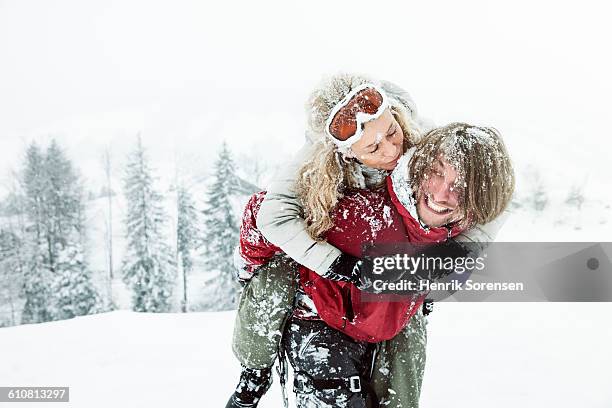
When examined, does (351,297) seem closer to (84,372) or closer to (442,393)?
(442,393)

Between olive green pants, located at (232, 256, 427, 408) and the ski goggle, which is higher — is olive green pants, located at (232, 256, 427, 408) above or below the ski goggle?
below

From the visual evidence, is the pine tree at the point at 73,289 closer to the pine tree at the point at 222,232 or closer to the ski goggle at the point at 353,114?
the pine tree at the point at 222,232

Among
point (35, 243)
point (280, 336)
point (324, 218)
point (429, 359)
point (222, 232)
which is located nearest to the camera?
point (324, 218)

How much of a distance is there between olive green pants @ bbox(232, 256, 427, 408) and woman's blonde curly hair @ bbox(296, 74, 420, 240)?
0.28 meters

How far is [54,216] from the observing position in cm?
2419

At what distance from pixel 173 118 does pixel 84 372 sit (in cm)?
3913

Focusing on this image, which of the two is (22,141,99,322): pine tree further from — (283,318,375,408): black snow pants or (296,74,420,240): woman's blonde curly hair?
(296,74,420,240): woman's blonde curly hair

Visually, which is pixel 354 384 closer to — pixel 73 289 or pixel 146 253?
pixel 146 253

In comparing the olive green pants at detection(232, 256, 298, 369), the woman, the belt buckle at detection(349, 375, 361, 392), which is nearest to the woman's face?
the woman

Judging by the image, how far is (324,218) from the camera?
1.61 metres

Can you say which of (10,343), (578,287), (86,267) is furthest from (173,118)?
(578,287)

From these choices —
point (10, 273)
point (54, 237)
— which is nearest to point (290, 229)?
point (54, 237)

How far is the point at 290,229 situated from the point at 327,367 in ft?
1.64

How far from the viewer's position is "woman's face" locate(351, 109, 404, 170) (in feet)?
5.31
